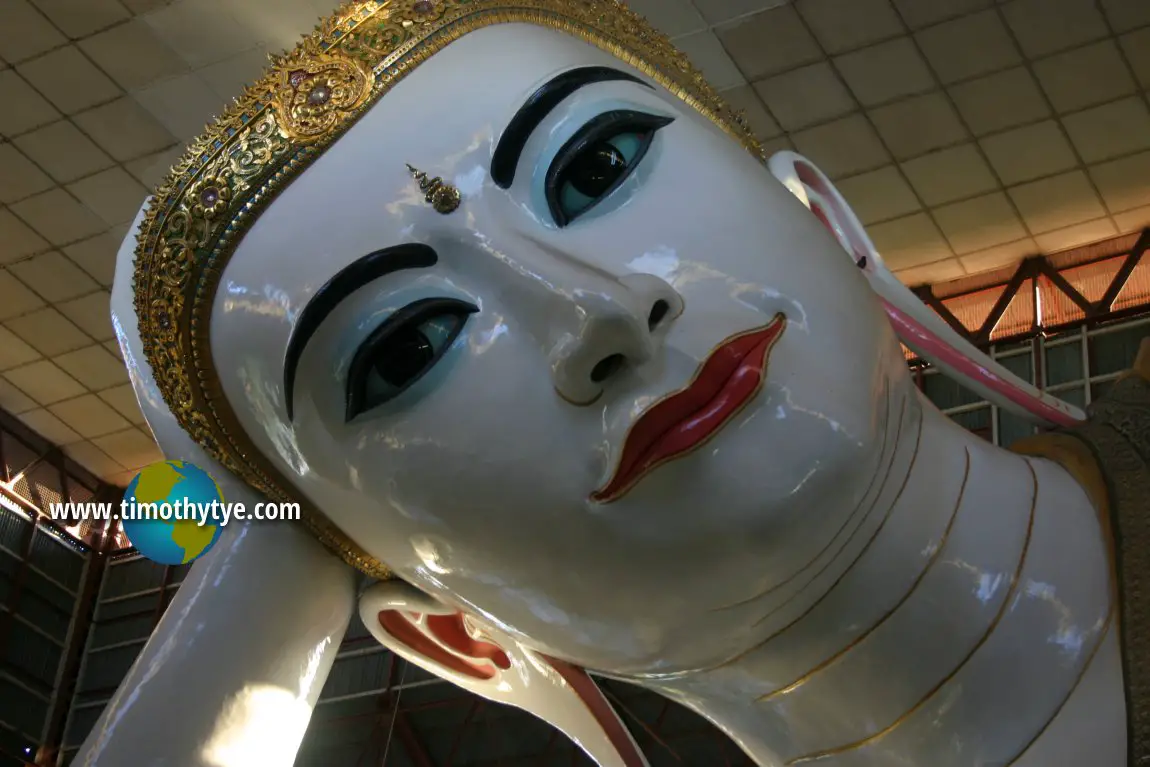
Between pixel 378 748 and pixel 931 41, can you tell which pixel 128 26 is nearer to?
pixel 931 41

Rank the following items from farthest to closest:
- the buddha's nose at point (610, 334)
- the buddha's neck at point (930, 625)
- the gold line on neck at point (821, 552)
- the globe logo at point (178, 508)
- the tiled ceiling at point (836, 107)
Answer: the tiled ceiling at point (836, 107) < the globe logo at point (178, 508) < the buddha's neck at point (930, 625) < the gold line on neck at point (821, 552) < the buddha's nose at point (610, 334)

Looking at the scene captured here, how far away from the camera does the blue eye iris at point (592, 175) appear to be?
2.05 meters

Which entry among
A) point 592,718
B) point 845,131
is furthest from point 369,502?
point 845,131

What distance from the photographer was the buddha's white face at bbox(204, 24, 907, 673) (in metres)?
1.84

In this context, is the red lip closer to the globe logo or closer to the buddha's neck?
the buddha's neck

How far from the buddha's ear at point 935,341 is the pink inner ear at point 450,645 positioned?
0.97 metres

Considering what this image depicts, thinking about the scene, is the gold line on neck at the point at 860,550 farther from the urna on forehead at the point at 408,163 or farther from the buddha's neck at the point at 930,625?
the urna on forehead at the point at 408,163

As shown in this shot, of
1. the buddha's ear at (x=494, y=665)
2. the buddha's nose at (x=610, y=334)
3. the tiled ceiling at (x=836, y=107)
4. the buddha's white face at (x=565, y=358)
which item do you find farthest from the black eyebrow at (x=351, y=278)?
the tiled ceiling at (x=836, y=107)

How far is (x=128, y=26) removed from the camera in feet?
22.0

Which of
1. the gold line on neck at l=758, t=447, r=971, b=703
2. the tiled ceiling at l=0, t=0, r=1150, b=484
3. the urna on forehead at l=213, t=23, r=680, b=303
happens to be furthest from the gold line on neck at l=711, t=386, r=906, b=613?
the tiled ceiling at l=0, t=0, r=1150, b=484

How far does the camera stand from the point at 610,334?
1805 millimetres

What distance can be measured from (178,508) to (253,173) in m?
0.65

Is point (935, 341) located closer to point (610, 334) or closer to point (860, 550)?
point (860, 550)

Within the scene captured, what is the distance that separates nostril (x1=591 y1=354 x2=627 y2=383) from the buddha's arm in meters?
Answer: 0.79
